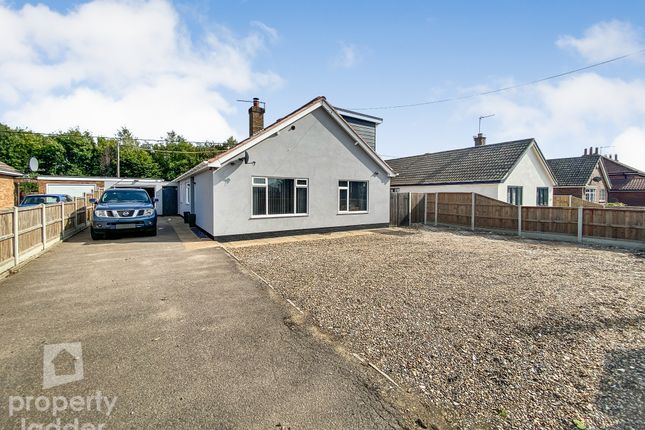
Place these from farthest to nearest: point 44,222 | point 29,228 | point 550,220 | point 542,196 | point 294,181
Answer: point 542,196 → point 550,220 → point 294,181 → point 44,222 → point 29,228

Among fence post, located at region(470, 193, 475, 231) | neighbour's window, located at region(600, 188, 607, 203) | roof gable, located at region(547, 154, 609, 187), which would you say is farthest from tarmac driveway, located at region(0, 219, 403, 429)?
neighbour's window, located at region(600, 188, 607, 203)

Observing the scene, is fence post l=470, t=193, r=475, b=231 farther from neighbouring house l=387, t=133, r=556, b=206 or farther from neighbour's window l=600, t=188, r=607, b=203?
neighbour's window l=600, t=188, r=607, b=203

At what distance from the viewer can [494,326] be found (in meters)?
4.29

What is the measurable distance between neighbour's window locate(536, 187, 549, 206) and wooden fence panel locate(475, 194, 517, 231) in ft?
29.8

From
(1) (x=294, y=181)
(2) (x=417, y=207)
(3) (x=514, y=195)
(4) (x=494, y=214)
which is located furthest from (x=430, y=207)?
(1) (x=294, y=181)

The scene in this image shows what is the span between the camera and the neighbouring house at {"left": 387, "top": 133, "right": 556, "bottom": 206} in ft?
60.6

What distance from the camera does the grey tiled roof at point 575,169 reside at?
90.7ft

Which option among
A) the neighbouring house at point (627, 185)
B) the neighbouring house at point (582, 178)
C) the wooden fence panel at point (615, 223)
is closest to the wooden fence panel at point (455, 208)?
the wooden fence panel at point (615, 223)

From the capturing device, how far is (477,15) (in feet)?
37.4

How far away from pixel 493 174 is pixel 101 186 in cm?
2989

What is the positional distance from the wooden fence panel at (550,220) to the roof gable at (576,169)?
64.1ft

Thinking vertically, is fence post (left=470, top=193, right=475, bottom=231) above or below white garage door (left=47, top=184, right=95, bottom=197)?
below

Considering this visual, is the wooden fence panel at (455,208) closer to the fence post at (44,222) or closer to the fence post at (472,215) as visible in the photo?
the fence post at (472,215)

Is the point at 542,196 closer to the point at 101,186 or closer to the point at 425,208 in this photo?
the point at 425,208
